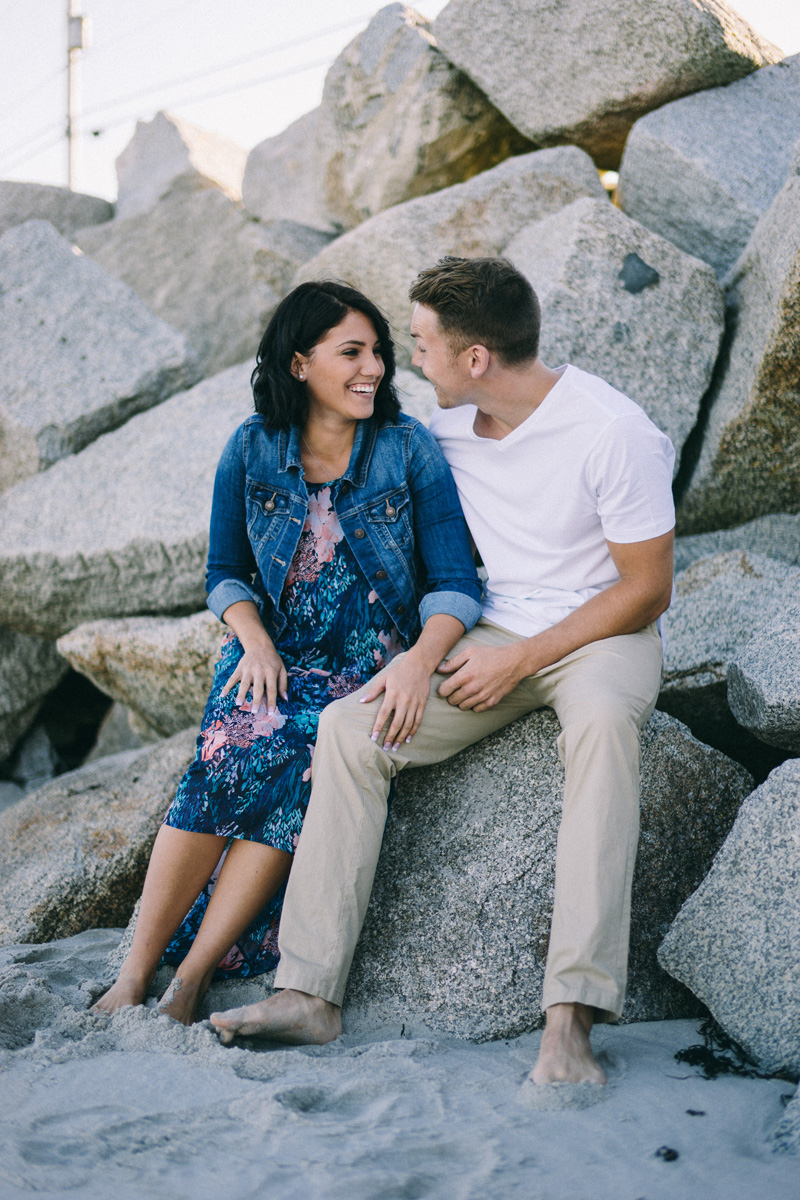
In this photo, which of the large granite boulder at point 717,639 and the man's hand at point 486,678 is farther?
the large granite boulder at point 717,639

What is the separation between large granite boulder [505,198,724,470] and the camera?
12.5 ft

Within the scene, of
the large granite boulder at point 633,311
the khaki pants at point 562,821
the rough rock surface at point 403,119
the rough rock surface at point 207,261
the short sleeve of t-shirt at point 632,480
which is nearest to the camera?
the khaki pants at point 562,821

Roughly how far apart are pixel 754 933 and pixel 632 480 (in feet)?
3.56

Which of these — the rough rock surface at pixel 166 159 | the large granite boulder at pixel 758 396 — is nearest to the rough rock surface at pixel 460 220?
the large granite boulder at pixel 758 396

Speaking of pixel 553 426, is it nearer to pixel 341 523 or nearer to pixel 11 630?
pixel 341 523

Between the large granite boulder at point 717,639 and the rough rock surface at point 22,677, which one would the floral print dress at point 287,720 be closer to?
the large granite boulder at point 717,639

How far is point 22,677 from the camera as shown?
17.4 ft

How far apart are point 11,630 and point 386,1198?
13.9 feet

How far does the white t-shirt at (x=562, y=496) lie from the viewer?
2.51 metres

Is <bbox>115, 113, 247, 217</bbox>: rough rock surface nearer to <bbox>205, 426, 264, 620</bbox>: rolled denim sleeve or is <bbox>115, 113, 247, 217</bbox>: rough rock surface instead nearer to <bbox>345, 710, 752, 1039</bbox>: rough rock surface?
<bbox>205, 426, 264, 620</bbox>: rolled denim sleeve

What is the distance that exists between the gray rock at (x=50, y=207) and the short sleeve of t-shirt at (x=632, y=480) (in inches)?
275

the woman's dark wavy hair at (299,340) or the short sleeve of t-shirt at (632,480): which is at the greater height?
the woman's dark wavy hair at (299,340)

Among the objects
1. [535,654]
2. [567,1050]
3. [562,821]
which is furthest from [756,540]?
[567,1050]

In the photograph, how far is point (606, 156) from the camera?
5.39 meters
